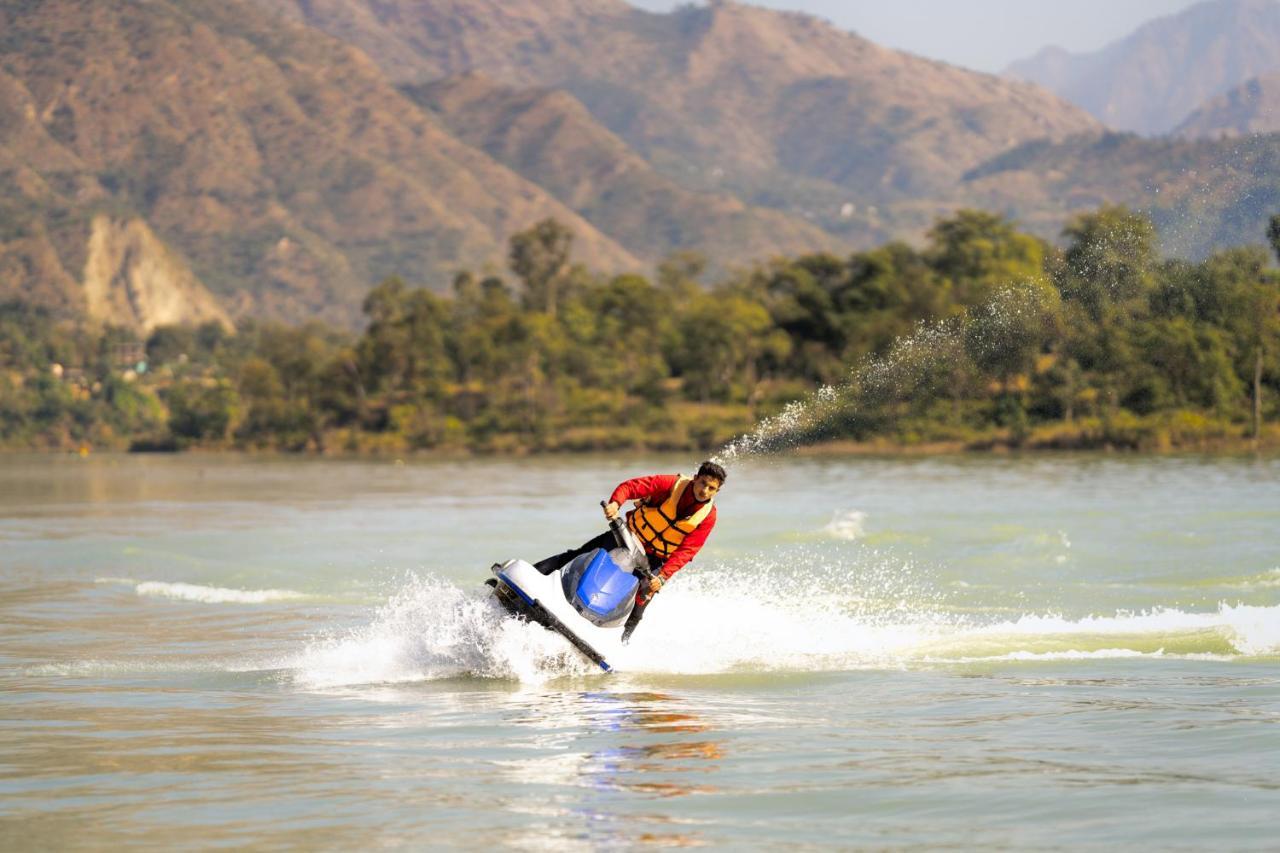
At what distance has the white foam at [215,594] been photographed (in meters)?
22.4

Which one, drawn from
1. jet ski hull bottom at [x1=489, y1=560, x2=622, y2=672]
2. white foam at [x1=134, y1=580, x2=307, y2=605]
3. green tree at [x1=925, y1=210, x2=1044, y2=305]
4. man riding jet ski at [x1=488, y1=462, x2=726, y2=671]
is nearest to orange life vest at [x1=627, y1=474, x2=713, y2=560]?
man riding jet ski at [x1=488, y1=462, x2=726, y2=671]

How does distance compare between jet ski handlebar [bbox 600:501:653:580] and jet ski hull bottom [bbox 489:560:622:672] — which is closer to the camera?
jet ski hull bottom [bbox 489:560:622:672]

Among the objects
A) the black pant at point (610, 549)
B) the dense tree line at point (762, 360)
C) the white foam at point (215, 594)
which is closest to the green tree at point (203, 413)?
the dense tree line at point (762, 360)

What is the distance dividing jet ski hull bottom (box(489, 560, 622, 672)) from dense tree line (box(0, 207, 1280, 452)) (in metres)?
27.5

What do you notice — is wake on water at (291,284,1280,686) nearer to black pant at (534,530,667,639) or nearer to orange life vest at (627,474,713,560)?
black pant at (534,530,667,639)

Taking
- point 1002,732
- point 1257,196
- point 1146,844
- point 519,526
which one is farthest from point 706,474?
point 519,526

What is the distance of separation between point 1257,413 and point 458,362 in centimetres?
6106

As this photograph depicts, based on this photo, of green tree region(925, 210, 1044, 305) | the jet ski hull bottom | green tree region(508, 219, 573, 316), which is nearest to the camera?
the jet ski hull bottom

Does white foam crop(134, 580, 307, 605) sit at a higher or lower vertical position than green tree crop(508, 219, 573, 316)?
lower

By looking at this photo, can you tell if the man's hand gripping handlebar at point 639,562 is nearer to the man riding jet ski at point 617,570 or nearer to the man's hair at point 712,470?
the man riding jet ski at point 617,570

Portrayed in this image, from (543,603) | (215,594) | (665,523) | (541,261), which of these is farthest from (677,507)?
(541,261)

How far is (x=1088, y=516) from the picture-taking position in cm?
3594

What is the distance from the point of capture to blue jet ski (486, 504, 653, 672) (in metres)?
13.9

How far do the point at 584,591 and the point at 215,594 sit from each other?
1054 cm
